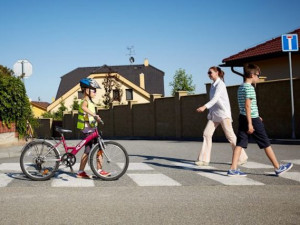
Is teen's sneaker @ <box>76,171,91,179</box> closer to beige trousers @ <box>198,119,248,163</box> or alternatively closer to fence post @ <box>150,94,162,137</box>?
beige trousers @ <box>198,119,248,163</box>

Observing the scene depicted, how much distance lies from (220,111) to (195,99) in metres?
13.2

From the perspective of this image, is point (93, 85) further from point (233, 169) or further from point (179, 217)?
point (179, 217)

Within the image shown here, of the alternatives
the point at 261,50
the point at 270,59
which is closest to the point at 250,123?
the point at 270,59

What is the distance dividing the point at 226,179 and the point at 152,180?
1.25 meters

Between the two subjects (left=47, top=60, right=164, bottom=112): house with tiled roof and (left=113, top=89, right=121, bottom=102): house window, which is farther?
(left=47, top=60, right=164, bottom=112): house with tiled roof

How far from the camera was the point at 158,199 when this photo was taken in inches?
219

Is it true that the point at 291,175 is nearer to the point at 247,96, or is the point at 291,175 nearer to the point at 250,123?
the point at 250,123

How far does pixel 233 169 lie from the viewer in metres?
7.42

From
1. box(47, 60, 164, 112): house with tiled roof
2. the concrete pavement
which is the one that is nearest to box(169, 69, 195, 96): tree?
box(47, 60, 164, 112): house with tiled roof

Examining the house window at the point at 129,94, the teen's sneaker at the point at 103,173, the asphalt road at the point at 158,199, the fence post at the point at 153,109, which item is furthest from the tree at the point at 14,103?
the house window at the point at 129,94

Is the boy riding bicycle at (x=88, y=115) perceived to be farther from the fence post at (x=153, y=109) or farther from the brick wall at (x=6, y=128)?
the fence post at (x=153, y=109)

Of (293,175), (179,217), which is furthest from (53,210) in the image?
(293,175)

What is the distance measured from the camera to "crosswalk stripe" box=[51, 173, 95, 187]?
22.1 feet

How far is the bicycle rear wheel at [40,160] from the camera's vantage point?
23.6ft
